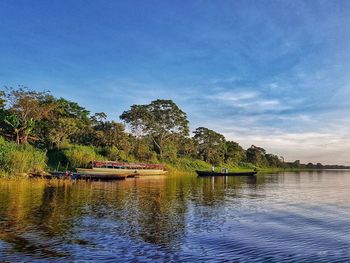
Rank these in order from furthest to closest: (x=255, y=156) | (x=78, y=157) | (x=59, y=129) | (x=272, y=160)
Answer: (x=272, y=160)
(x=255, y=156)
(x=59, y=129)
(x=78, y=157)

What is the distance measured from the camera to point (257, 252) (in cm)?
1396

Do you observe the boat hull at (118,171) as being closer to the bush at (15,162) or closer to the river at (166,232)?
the bush at (15,162)

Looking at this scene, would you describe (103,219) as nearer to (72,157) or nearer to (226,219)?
(226,219)

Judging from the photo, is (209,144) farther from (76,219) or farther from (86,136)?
(76,219)

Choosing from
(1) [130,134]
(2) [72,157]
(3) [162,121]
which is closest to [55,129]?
(2) [72,157]

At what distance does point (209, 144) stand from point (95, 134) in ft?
173

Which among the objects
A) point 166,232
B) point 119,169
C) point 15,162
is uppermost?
point 15,162

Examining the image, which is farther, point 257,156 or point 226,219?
point 257,156

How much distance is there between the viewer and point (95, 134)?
258 feet

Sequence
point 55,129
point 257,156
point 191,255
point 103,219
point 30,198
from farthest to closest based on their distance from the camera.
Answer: point 257,156, point 55,129, point 30,198, point 103,219, point 191,255

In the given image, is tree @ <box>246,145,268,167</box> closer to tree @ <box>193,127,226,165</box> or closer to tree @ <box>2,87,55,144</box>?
tree @ <box>193,127,226,165</box>

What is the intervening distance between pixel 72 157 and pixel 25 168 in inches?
731

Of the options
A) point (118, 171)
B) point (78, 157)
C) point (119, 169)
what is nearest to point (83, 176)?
point (78, 157)

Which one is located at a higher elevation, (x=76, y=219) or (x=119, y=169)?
(x=119, y=169)
